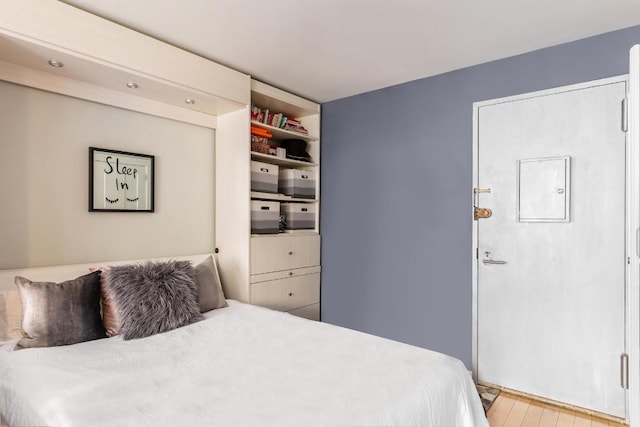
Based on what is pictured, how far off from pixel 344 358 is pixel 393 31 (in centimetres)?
196

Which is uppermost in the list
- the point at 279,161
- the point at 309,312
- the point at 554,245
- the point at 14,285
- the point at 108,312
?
the point at 279,161

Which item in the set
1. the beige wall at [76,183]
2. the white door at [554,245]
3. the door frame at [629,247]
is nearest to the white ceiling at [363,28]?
the door frame at [629,247]

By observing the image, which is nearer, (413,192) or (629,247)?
(629,247)

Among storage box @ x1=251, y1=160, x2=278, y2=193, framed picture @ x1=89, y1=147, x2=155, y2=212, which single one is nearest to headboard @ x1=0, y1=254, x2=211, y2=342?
framed picture @ x1=89, y1=147, x2=155, y2=212

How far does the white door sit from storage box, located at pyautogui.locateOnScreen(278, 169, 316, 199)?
155cm

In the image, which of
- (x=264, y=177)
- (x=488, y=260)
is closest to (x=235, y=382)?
(x=264, y=177)

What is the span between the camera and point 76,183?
2.39 meters

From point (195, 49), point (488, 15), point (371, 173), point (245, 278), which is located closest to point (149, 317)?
point (245, 278)

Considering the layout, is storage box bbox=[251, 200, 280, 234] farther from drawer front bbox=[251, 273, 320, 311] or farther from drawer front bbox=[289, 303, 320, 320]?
drawer front bbox=[289, 303, 320, 320]

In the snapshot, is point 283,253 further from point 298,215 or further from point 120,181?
point 120,181

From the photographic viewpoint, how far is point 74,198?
7.84 ft

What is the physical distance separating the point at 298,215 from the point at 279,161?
544mm

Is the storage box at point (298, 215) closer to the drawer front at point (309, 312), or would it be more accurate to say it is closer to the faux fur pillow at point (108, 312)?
the drawer front at point (309, 312)

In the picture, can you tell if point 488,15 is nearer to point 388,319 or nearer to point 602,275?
point 602,275
